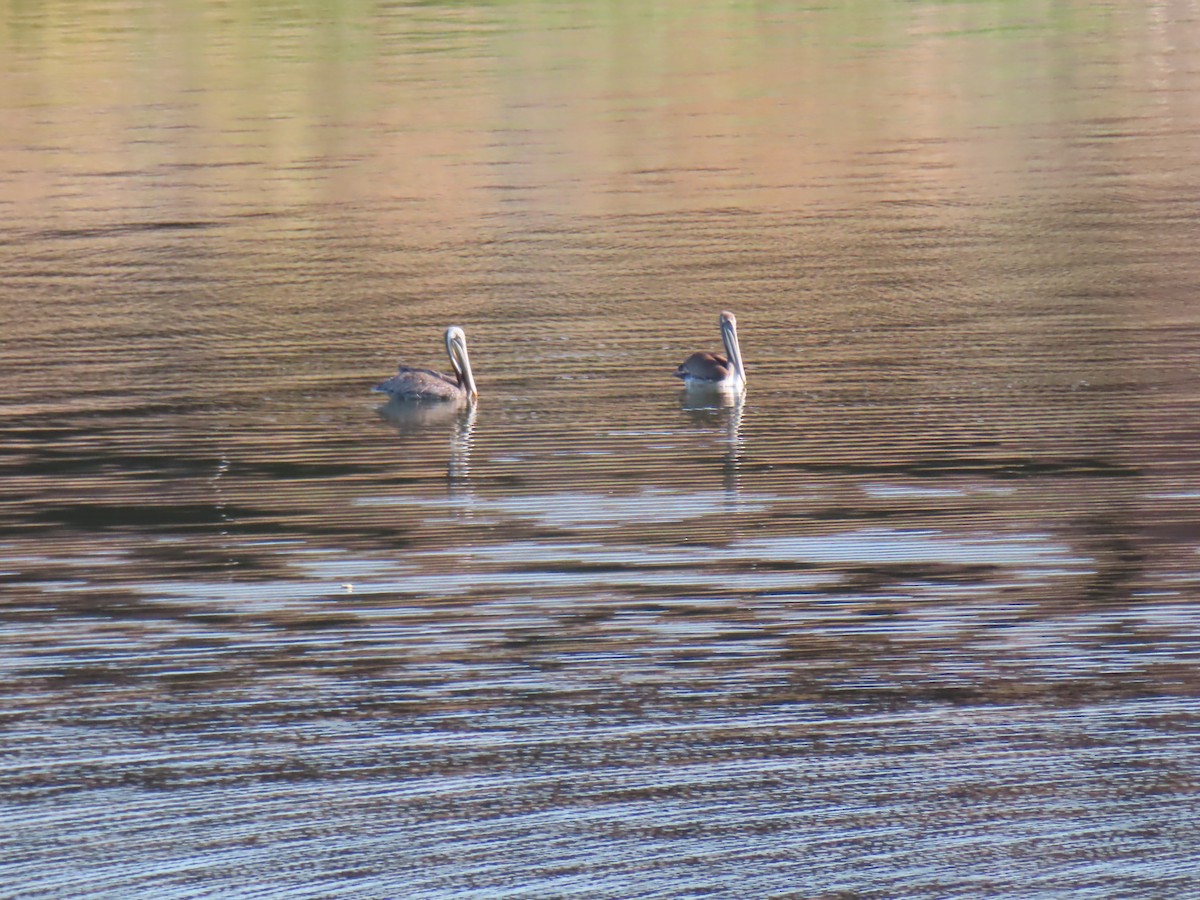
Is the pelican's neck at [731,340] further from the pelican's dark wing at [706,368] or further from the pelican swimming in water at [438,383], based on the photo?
the pelican swimming in water at [438,383]

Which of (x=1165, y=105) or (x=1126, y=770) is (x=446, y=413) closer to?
(x=1126, y=770)

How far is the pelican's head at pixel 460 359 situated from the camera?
17922 millimetres

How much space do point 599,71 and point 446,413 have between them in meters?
29.6

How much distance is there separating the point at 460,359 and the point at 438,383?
0.65m

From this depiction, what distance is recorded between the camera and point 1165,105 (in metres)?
38.5

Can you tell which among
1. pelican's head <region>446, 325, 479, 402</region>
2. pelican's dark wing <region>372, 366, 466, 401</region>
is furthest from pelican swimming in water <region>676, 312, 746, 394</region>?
pelican's dark wing <region>372, 366, 466, 401</region>

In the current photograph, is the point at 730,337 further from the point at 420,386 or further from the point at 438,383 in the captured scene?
the point at 420,386

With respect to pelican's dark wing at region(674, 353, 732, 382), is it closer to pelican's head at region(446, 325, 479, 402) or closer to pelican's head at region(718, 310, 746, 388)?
pelican's head at region(718, 310, 746, 388)

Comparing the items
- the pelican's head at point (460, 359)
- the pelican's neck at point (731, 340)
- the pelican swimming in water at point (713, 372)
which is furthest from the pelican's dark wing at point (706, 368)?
the pelican's head at point (460, 359)

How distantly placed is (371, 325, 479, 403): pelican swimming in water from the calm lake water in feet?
1.04

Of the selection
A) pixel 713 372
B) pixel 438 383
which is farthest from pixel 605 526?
pixel 438 383

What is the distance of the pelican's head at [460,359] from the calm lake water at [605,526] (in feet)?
0.83

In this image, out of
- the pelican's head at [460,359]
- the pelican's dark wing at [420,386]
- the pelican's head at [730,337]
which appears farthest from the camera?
the pelican's head at [730,337]

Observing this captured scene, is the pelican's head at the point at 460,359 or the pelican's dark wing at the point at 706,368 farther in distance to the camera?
the pelican's head at the point at 460,359
